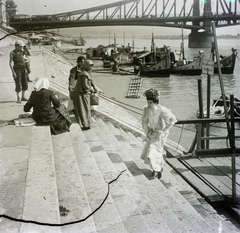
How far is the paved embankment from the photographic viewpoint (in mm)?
2549

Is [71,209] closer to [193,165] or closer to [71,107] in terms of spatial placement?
[193,165]

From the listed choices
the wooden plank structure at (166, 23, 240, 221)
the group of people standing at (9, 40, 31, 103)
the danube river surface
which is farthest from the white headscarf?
the danube river surface

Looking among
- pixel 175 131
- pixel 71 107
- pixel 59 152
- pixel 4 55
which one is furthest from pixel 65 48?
pixel 59 152

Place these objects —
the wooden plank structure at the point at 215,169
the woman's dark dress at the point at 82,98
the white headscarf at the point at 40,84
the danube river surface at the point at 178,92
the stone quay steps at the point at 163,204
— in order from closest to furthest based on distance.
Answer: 1. the stone quay steps at the point at 163,204
2. the wooden plank structure at the point at 215,169
3. the white headscarf at the point at 40,84
4. the woman's dark dress at the point at 82,98
5. the danube river surface at the point at 178,92

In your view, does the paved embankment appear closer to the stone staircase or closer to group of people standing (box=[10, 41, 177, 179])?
the stone staircase

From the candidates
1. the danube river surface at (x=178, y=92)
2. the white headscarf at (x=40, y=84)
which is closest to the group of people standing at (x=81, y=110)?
the white headscarf at (x=40, y=84)

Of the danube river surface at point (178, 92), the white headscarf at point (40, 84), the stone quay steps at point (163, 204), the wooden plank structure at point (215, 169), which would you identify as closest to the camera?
the stone quay steps at point (163, 204)

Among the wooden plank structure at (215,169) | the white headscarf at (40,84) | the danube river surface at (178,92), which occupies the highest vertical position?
the white headscarf at (40,84)

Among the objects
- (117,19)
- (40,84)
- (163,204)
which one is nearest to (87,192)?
(163,204)

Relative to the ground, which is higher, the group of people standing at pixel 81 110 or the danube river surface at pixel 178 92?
the group of people standing at pixel 81 110

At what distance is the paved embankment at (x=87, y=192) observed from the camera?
8.36ft

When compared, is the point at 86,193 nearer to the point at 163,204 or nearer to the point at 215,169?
the point at 163,204

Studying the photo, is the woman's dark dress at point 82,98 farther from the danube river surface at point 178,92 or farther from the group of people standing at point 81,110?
the danube river surface at point 178,92

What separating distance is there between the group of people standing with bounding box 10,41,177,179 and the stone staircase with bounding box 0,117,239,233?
0.27 meters
